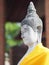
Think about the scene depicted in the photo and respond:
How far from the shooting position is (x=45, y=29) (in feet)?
20.0

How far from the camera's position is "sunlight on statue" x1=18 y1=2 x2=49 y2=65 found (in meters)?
2.40

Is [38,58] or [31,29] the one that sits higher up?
[31,29]

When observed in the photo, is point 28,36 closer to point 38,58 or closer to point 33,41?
point 33,41

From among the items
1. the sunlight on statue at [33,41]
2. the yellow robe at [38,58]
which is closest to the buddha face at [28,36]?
the sunlight on statue at [33,41]

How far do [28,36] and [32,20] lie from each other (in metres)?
0.14

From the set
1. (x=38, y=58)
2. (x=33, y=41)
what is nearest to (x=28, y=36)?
(x=33, y=41)

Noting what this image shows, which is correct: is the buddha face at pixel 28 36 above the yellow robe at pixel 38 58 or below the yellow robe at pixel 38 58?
above

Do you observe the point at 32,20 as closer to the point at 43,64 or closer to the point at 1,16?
the point at 43,64

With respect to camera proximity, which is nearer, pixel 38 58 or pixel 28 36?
pixel 38 58

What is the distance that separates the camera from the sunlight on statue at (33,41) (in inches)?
94.7

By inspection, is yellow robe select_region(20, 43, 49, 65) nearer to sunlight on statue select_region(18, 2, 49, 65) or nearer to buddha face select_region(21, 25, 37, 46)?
sunlight on statue select_region(18, 2, 49, 65)

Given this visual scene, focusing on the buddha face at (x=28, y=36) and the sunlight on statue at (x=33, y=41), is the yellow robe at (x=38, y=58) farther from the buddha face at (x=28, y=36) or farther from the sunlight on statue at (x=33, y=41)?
the buddha face at (x=28, y=36)

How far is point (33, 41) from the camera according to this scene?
2.57 metres

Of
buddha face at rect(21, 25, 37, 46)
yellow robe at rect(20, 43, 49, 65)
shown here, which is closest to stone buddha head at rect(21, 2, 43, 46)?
buddha face at rect(21, 25, 37, 46)
